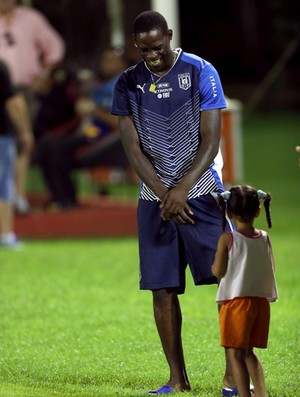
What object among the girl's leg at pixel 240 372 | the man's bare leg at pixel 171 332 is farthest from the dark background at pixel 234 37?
the girl's leg at pixel 240 372

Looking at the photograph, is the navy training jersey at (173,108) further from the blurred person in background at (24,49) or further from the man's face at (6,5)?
the man's face at (6,5)

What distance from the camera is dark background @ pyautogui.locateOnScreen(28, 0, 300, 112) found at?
50.5ft

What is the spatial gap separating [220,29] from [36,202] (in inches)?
966

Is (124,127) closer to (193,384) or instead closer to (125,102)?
(125,102)

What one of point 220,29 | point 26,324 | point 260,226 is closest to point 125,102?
point 26,324

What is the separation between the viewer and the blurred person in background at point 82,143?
15000mm

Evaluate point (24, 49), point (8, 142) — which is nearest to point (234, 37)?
point (24, 49)

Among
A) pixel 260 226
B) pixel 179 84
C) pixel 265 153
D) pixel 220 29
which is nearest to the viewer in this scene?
pixel 179 84

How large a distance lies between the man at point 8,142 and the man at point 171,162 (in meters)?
6.49

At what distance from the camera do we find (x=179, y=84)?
682 centimetres

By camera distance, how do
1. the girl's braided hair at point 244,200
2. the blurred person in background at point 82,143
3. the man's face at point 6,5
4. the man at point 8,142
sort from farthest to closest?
the blurred person in background at point 82,143, the man's face at point 6,5, the man at point 8,142, the girl's braided hair at point 244,200

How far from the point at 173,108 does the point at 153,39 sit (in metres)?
0.39

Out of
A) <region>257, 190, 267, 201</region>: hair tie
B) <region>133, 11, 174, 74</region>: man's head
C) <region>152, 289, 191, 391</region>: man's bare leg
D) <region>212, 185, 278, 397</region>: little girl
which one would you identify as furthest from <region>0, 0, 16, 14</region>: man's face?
<region>257, 190, 267, 201</region>: hair tie

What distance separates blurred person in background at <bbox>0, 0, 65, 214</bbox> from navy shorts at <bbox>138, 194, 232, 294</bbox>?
26.3 ft
